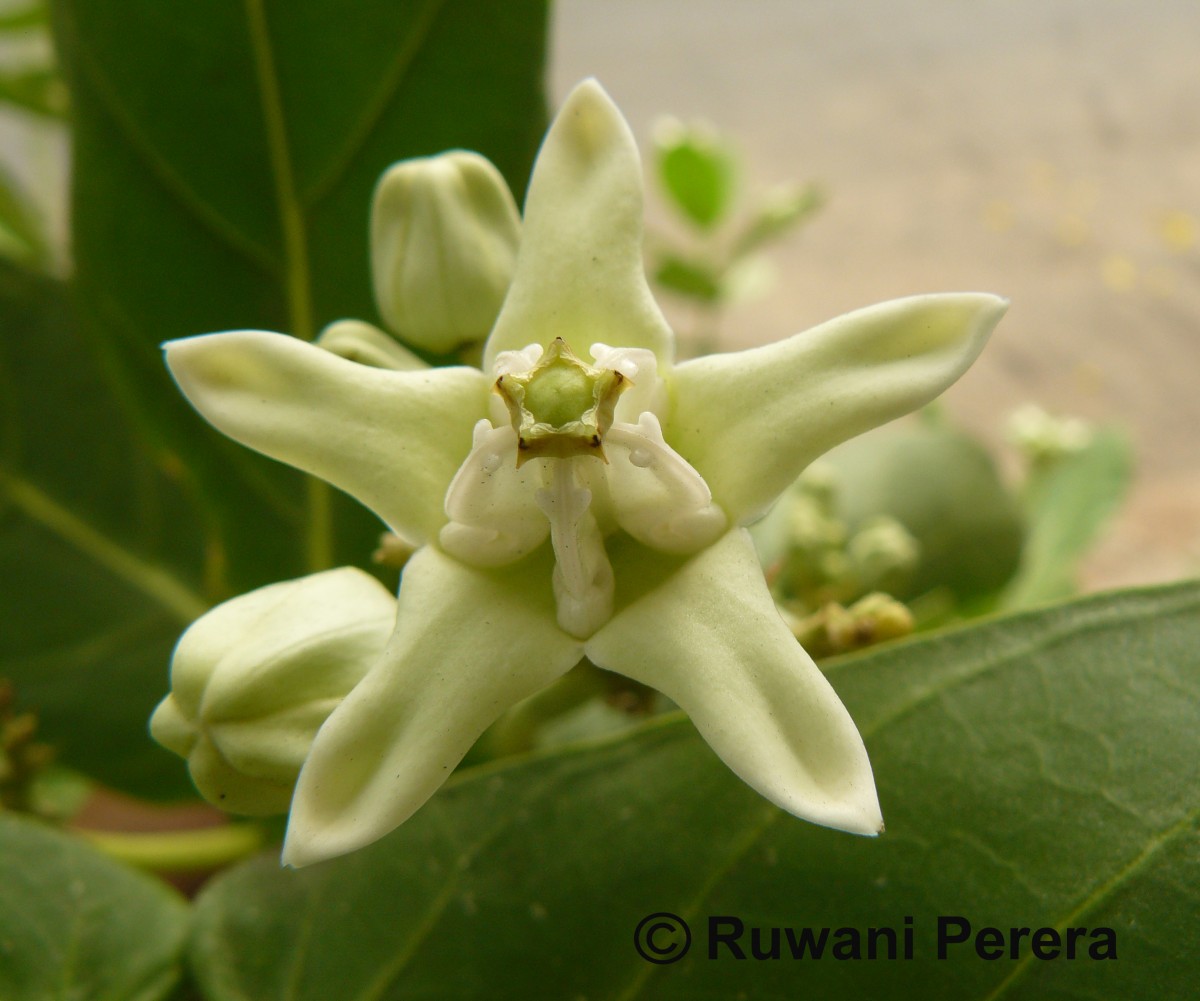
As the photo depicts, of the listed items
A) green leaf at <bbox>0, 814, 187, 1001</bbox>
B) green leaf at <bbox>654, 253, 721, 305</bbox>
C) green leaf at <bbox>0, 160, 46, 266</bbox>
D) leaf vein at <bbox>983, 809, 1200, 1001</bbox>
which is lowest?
green leaf at <bbox>0, 814, 187, 1001</bbox>

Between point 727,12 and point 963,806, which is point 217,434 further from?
point 727,12

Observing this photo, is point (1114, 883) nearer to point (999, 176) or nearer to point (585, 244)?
point (585, 244)

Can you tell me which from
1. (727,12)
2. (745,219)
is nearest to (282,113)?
(745,219)

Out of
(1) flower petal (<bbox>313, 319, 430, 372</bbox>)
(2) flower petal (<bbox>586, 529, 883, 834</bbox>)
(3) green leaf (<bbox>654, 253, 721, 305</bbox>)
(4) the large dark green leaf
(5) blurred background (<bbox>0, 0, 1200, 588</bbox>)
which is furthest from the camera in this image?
(5) blurred background (<bbox>0, 0, 1200, 588</bbox>)

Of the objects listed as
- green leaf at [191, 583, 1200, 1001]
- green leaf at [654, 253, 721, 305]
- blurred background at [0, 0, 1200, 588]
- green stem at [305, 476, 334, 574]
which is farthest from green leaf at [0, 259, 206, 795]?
blurred background at [0, 0, 1200, 588]

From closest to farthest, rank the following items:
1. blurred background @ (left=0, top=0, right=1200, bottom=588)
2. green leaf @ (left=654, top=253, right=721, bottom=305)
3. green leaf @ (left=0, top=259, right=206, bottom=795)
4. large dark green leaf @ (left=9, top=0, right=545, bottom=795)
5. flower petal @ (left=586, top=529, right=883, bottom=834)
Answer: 1. flower petal @ (left=586, top=529, right=883, bottom=834)
2. large dark green leaf @ (left=9, top=0, right=545, bottom=795)
3. green leaf @ (left=0, top=259, right=206, bottom=795)
4. green leaf @ (left=654, top=253, right=721, bottom=305)
5. blurred background @ (left=0, top=0, right=1200, bottom=588)

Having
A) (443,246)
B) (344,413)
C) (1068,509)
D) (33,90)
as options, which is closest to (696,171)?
A: (1068,509)

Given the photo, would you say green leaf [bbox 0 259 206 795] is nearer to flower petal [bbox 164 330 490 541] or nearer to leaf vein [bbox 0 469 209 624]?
leaf vein [bbox 0 469 209 624]
